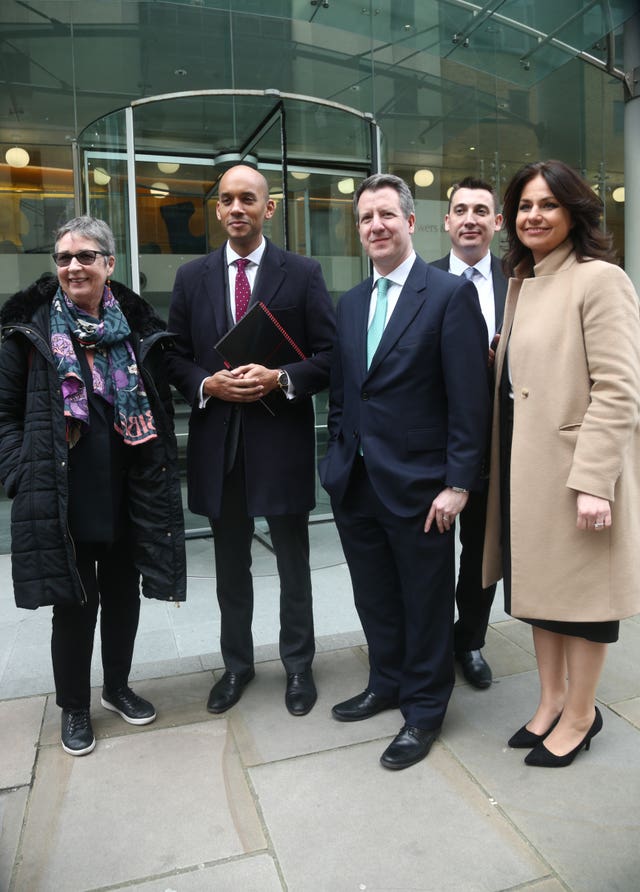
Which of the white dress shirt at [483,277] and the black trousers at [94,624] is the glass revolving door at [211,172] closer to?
the white dress shirt at [483,277]

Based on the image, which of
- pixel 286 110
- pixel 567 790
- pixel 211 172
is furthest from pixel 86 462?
pixel 211 172

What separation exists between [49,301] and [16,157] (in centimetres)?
488

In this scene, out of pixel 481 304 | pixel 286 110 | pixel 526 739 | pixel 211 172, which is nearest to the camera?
pixel 526 739

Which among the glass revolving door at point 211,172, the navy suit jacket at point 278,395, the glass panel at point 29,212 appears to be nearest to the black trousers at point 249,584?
the navy suit jacket at point 278,395

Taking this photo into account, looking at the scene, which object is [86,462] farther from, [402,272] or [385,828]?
[385,828]

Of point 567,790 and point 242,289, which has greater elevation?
point 242,289

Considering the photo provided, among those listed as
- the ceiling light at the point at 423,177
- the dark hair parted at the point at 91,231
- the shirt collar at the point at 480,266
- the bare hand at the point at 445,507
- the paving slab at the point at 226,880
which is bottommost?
the paving slab at the point at 226,880

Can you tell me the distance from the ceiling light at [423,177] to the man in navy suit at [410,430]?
17.0 ft

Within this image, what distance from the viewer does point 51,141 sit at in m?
6.65

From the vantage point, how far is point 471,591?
3131mm

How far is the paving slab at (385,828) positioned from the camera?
1.95 m

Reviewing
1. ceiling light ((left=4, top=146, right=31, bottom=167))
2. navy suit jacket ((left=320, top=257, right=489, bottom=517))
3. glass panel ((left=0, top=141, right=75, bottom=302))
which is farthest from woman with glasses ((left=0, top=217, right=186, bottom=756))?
ceiling light ((left=4, top=146, right=31, bottom=167))

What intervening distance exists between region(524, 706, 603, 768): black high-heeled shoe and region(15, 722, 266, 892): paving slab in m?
0.94

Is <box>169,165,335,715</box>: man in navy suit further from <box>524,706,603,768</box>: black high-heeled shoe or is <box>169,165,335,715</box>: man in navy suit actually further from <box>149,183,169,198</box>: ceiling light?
<box>149,183,169,198</box>: ceiling light
